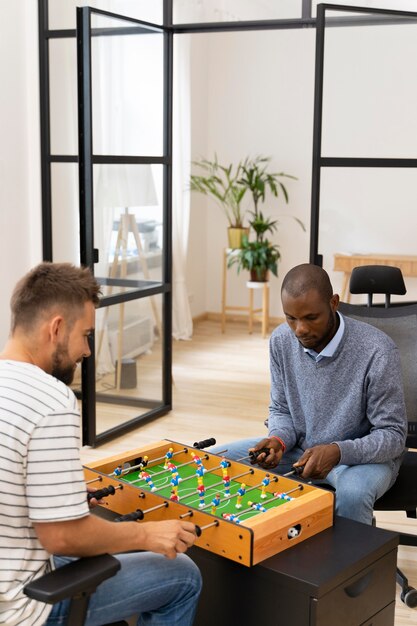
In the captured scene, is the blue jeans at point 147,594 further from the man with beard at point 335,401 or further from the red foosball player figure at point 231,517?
the man with beard at point 335,401

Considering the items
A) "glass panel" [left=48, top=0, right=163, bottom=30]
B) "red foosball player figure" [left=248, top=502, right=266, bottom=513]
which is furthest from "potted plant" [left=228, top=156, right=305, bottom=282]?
"red foosball player figure" [left=248, top=502, right=266, bottom=513]

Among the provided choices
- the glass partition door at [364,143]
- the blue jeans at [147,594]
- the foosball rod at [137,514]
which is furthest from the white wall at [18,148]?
the blue jeans at [147,594]

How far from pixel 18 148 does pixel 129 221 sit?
747 mm

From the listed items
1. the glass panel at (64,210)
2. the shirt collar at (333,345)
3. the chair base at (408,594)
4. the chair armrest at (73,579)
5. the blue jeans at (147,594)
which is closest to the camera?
the chair armrest at (73,579)

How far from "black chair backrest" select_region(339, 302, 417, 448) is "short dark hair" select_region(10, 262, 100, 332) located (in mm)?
1533

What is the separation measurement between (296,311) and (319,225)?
1.70 meters

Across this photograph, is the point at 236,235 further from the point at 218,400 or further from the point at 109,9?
the point at 109,9

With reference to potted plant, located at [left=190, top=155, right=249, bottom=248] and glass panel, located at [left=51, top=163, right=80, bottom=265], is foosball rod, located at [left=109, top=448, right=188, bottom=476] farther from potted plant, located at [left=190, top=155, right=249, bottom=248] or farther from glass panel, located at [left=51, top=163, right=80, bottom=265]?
potted plant, located at [left=190, top=155, right=249, bottom=248]

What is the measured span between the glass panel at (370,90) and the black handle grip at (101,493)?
242 centimetres

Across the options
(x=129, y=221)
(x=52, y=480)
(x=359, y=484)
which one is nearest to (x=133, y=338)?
(x=129, y=221)

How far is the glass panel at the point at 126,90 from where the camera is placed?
14.4ft

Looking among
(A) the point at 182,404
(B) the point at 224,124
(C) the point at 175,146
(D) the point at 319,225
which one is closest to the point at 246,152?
(B) the point at 224,124

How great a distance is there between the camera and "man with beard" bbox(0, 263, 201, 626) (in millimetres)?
1703

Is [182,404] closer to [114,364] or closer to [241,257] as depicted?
[114,364]
